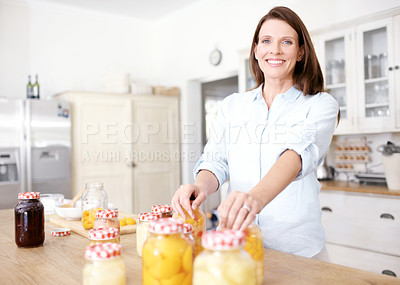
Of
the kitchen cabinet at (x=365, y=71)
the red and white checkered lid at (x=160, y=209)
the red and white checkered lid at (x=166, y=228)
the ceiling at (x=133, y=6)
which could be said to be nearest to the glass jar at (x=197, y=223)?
the red and white checkered lid at (x=160, y=209)

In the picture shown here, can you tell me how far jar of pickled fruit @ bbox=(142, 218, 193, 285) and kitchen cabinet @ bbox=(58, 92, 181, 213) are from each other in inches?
163

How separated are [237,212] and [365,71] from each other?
2803 mm

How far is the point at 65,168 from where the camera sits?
461 cm

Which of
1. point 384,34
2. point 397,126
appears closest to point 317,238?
point 397,126

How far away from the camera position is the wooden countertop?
9.67 ft

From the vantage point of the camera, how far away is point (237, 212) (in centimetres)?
92

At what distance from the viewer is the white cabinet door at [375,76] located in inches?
124

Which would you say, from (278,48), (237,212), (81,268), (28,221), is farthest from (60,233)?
(278,48)

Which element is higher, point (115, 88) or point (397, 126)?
point (115, 88)

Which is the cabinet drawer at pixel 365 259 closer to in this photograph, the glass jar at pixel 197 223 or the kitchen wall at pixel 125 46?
the glass jar at pixel 197 223

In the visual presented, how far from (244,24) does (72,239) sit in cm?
364

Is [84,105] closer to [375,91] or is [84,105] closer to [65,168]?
[65,168]

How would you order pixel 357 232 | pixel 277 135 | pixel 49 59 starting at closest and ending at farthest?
pixel 277 135 < pixel 357 232 < pixel 49 59

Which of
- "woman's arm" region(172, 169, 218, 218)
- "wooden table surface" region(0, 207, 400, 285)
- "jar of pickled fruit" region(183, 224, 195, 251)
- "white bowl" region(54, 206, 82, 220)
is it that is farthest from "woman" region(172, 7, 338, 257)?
"white bowl" region(54, 206, 82, 220)
